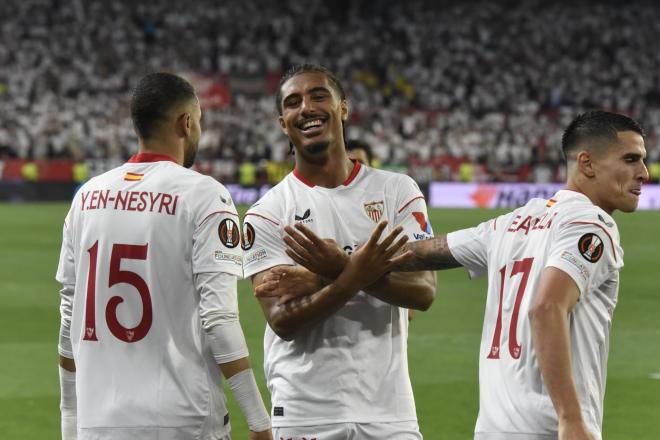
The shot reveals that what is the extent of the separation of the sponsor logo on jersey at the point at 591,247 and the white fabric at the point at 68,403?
7.17 feet

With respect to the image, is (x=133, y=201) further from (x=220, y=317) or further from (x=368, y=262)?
(x=368, y=262)

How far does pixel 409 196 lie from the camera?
414 centimetres

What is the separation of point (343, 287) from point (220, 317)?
1.54 ft

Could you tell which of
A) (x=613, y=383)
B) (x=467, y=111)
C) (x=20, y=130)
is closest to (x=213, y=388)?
(x=613, y=383)

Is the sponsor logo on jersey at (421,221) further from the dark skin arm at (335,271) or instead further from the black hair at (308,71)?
the black hair at (308,71)

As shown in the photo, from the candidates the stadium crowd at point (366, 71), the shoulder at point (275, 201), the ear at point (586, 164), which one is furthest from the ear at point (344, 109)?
the stadium crowd at point (366, 71)

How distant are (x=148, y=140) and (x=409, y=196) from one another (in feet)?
3.59

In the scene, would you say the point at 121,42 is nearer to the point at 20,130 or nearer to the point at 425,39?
the point at 20,130

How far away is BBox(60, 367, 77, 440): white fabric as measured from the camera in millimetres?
4180

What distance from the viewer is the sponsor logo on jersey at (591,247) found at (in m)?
3.26

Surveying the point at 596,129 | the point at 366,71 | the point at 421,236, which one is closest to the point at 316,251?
the point at 421,236

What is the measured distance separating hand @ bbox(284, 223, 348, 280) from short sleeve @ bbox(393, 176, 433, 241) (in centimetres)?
43

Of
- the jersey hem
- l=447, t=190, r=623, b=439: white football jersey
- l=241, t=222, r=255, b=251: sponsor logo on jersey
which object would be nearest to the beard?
l=241, t=222, r=255, b=251: sponsor logo on jersey

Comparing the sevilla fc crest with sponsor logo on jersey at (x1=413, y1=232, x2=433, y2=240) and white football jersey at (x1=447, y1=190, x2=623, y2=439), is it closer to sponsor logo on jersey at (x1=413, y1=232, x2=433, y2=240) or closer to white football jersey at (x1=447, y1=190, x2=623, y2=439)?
sponsor logo on jersey at (x1=413, y1=232, x2=433, y2=240)
